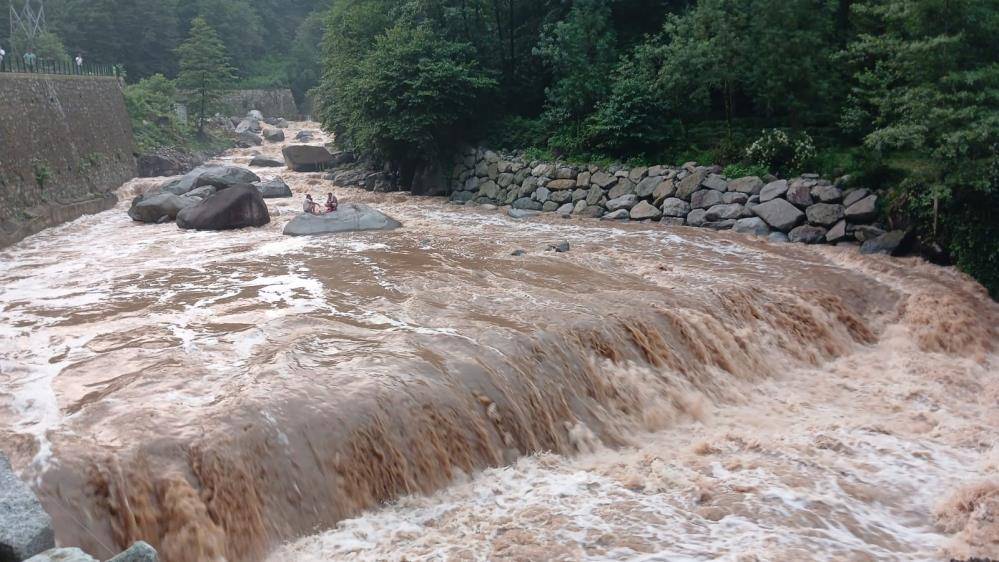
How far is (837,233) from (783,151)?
250 cm

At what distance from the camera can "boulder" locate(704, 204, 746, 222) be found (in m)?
16.4

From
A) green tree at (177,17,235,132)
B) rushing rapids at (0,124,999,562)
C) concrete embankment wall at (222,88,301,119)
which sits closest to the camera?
rushing rapids at (0,124,999,562)

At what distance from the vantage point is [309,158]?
29188mm

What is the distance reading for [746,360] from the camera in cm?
980

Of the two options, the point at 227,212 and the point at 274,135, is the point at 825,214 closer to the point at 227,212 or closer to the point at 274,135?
the point at 227,212

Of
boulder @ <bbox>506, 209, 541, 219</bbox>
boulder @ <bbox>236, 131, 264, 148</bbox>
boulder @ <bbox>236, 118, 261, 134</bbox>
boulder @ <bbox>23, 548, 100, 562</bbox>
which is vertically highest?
boulder @ <bbox>236, 118, 261, 134</bbox>

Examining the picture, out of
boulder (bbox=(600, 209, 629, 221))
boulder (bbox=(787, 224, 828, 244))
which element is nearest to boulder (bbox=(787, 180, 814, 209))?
boulder (bbox=(787, 224, 828, 244))

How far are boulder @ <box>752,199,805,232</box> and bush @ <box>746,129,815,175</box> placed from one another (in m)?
0.94

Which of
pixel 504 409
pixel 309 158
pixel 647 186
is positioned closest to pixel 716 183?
pixel 647 186

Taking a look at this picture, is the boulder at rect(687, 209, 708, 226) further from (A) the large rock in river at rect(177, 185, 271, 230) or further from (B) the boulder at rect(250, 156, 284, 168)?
(B) the boulder at rect(250, 156, 284, 168)

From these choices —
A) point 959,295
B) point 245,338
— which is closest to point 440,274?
point 245,338

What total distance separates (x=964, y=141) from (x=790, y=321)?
4.06 m

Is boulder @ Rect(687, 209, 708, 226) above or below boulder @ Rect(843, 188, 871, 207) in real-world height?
below

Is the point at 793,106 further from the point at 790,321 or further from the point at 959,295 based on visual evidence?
the point at 790,321
